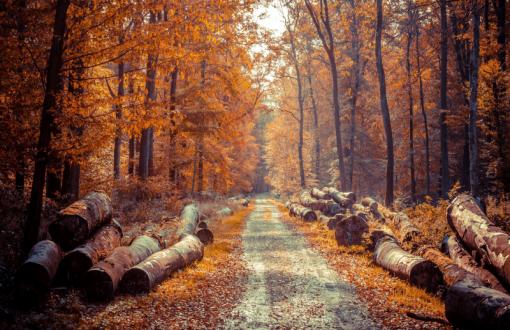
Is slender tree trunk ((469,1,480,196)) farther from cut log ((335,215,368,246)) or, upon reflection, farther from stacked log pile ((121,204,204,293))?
stacked log pile ((121,204,204,293))

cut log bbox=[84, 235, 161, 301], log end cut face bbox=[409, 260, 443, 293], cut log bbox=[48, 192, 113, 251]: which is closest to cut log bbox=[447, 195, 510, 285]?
log end cut face bbox=[409, 260, 443, 293]

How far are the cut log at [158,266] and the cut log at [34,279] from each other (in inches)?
57.5

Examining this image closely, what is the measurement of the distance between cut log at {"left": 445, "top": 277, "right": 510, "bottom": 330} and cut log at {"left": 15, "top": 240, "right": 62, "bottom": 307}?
22.8 ft

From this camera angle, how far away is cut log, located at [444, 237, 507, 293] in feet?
24.4

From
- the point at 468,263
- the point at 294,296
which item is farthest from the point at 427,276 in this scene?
the point at 294,296

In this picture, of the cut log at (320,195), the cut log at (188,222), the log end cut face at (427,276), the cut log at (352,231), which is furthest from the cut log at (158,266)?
the cut log at (320,195)

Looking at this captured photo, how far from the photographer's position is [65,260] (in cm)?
738

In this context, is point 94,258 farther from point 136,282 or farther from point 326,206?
point 326,206

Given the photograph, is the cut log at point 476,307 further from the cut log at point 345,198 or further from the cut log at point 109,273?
the cut log at point 345,198

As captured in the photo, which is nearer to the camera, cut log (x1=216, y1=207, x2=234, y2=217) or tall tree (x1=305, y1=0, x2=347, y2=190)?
tall tree (x1=305, y1=0, x2=347, y2=190)

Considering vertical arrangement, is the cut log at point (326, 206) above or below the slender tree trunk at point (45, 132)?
below

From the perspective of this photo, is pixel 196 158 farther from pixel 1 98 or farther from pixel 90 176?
pixel 1 98

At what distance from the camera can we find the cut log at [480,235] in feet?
23.4

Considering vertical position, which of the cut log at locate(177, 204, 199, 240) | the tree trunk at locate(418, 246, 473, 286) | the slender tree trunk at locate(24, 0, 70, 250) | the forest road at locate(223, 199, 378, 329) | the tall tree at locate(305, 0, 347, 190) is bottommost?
the forest road at locate(223, 199, 378, 329)
